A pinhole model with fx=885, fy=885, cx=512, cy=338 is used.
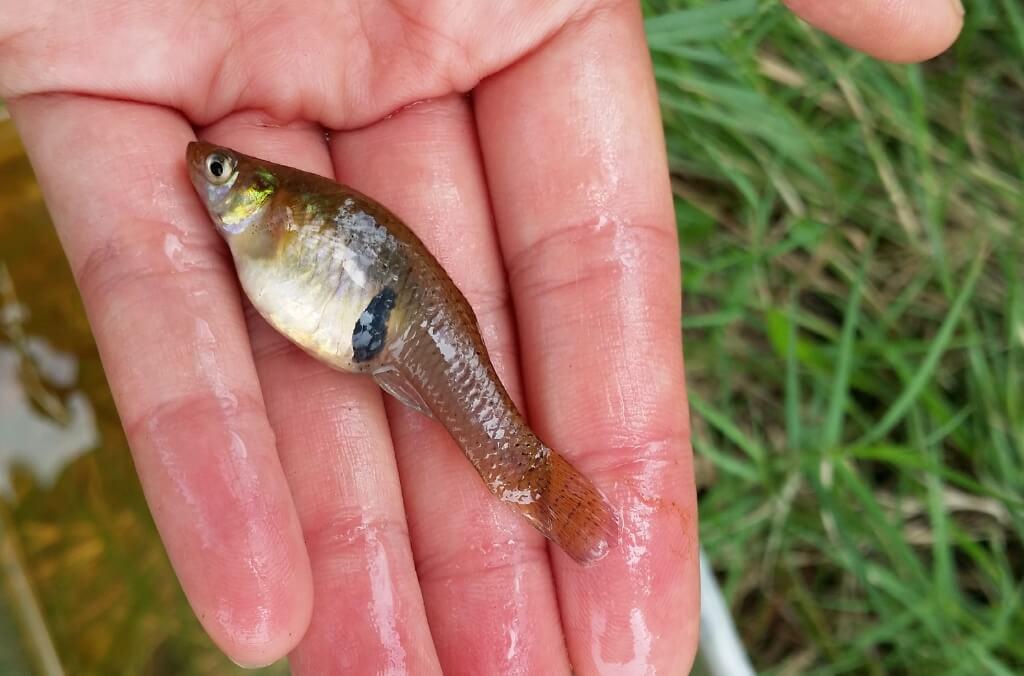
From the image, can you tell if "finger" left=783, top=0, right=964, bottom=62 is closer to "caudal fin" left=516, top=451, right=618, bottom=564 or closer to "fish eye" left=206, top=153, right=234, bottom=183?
"caudal fin" left=516, top=451, right=618, bottom=564

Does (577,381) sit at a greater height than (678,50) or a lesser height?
lesser

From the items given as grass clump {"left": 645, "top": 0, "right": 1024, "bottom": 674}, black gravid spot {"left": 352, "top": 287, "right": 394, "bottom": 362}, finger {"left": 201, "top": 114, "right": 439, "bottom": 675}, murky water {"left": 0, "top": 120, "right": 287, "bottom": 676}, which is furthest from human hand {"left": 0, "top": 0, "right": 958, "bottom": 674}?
murky water {"left": 0, "top": 120, "right": 287, "bottom": 676}

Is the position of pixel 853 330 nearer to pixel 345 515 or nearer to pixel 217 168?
pixel 345 515

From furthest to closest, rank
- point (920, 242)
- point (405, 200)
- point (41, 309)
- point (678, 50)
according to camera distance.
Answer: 1. point (41, 309)
2. point (920, 242)
3. point (678, 50)
4. point (405, 200)

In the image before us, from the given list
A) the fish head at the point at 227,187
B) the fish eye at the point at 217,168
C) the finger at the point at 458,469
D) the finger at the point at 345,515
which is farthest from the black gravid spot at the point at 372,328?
the fish eye at the point at 217,168

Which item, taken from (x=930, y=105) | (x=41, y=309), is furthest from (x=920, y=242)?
(x=41, y=309)

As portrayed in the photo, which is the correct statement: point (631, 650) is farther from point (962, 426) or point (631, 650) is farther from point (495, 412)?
point (962, 426)

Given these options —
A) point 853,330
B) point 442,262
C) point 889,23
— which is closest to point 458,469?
point 442,262
